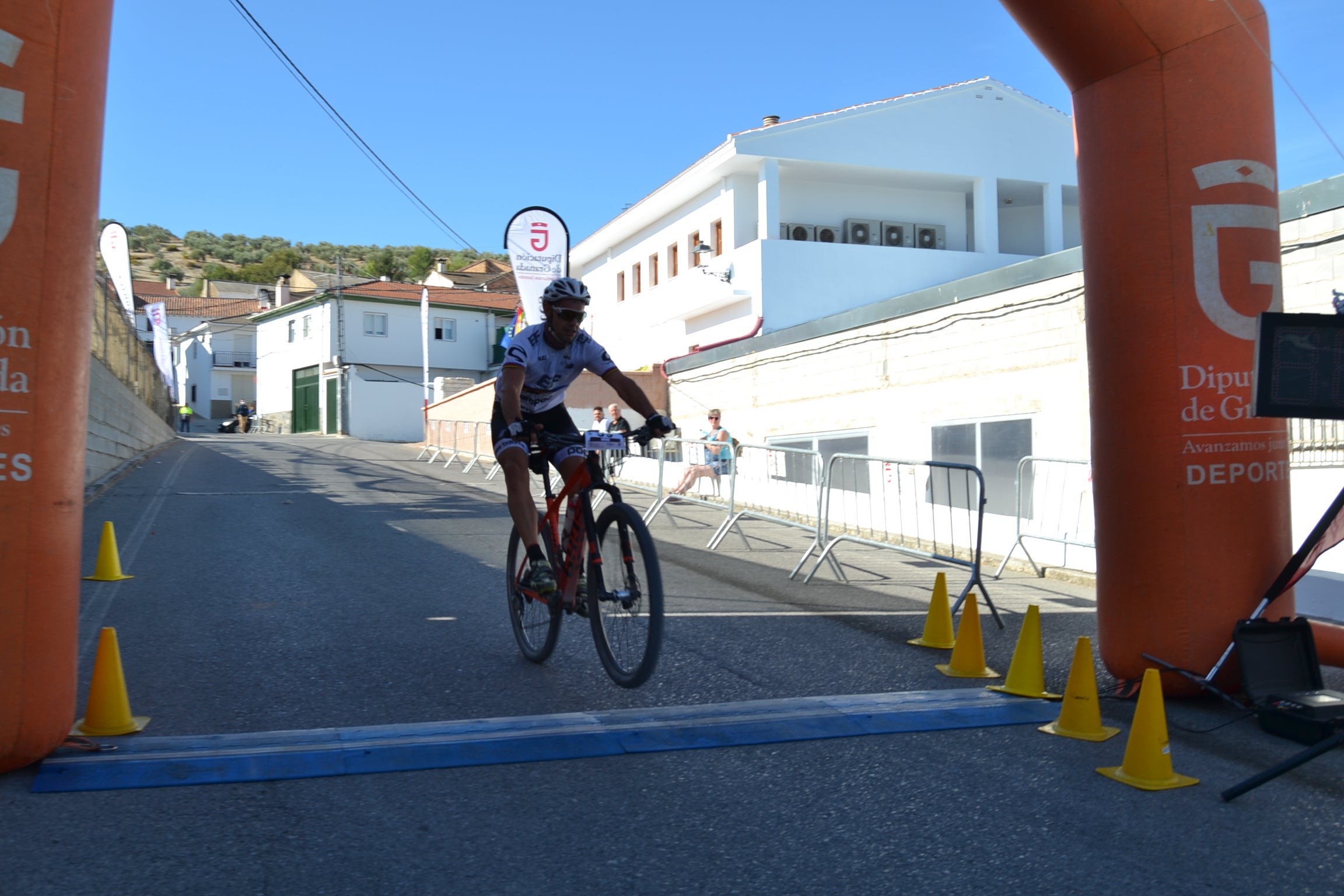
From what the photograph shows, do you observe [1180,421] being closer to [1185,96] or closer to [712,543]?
[1185,96]

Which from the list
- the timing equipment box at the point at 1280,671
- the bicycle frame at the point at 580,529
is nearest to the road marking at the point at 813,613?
the bicycle frame at the point at 580,529

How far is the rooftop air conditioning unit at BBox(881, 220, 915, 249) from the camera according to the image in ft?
96.0

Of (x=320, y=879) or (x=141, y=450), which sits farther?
(x=141, y=450)

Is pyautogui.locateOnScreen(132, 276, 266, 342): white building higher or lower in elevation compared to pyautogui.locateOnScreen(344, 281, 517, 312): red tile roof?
higher

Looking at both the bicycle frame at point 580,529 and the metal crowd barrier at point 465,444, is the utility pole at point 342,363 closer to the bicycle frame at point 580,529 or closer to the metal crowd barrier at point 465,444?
the metal crowd barrier at point 465,444

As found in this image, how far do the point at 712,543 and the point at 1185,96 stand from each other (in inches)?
302

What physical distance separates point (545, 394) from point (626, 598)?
49.4 inches

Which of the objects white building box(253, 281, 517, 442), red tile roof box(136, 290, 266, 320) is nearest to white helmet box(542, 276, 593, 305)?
white building box(253, 281, 517, 442)

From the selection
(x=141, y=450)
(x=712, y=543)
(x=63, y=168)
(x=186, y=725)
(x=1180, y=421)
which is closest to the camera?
(x=63, y=168)

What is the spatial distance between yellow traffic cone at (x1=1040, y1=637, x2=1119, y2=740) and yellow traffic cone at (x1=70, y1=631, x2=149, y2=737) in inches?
156

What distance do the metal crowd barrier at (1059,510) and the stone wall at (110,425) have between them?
9.27 metres

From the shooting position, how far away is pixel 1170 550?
5.14 m

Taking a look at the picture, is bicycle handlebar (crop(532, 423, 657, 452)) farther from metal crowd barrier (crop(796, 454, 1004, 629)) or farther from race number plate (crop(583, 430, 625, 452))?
metal crowd barrier (crop(796, 454, 1004, 629))

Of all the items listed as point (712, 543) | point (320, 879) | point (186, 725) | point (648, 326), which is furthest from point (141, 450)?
point (320, 879)
